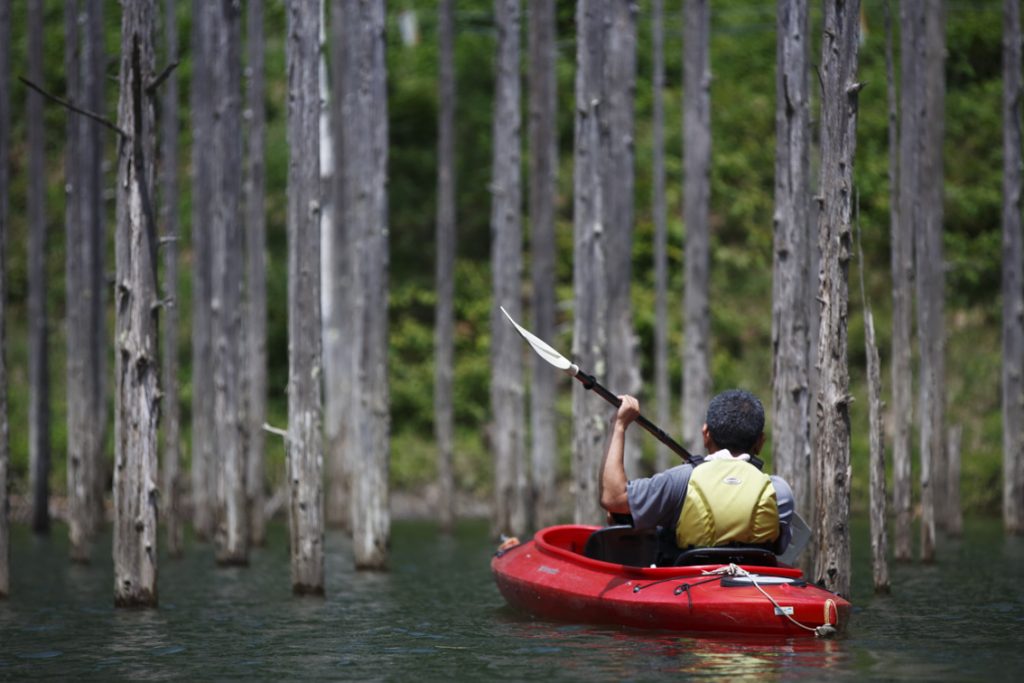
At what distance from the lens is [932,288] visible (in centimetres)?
1984

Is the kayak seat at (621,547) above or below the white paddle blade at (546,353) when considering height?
below

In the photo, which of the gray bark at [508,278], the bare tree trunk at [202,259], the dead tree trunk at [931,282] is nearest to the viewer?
the dead tree trunk at [931,282]

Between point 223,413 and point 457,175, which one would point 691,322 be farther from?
point 457,175

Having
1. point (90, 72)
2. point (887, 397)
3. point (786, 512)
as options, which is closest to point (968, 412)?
point (887, 397)

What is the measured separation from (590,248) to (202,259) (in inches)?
246

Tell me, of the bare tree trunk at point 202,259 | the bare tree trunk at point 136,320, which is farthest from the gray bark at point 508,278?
the bare tree trunk at point 136,320

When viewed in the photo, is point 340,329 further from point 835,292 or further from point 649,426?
point 835,292

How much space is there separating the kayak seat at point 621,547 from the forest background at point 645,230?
14.7m

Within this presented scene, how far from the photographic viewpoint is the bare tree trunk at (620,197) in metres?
18.3

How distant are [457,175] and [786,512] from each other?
21920 millimetres

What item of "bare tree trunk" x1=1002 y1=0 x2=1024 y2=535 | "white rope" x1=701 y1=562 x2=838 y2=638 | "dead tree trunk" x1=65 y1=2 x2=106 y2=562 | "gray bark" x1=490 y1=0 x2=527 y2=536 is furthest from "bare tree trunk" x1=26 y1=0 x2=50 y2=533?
"white rope" x1=701 y1=562 x2=838 y2=638

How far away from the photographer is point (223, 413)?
17.6 m

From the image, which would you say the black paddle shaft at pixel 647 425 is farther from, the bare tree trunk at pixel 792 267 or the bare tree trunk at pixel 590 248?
the bare tree trunk at pixel 590 248

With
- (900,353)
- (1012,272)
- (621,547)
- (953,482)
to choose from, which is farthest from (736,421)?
(1012,272)
